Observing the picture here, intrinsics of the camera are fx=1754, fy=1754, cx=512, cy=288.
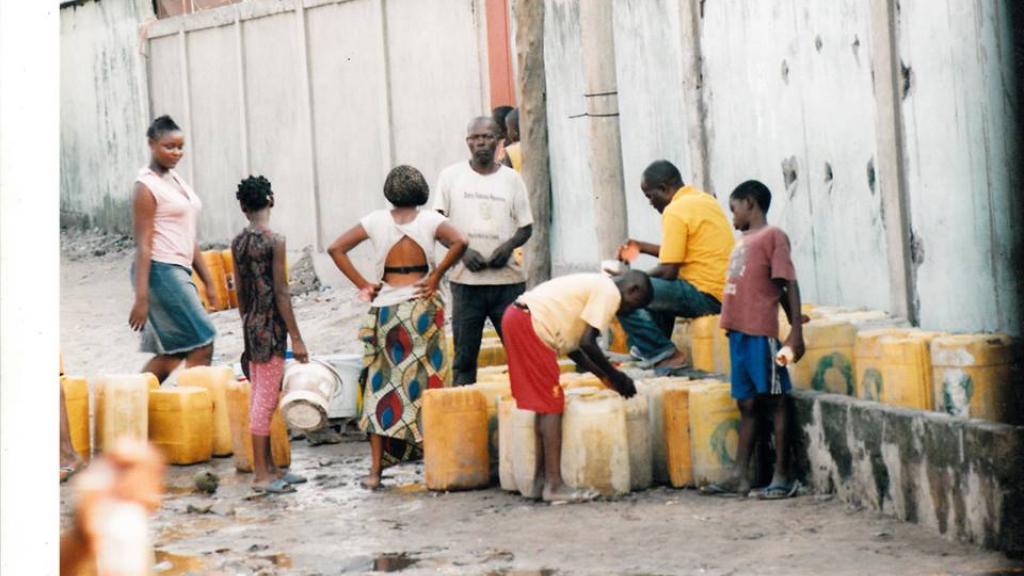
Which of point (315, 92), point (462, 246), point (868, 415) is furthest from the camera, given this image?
point (315, 92)

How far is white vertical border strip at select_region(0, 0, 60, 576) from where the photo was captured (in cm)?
301

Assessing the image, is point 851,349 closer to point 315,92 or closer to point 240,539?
point 240,539

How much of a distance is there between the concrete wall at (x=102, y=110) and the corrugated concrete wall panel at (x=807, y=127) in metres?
12.0

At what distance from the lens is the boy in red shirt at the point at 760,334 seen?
25.9 feet

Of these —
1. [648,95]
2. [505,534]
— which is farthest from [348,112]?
[505,534]

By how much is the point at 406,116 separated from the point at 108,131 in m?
7.49

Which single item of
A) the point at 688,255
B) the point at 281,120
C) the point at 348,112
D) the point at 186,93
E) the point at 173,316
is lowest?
the point at 173,316

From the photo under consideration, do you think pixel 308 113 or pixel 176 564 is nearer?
pixel 176 564

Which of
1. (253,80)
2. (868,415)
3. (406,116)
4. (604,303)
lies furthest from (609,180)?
(253,80)

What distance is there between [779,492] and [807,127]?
7.79 ft

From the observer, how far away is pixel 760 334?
791 centimetres

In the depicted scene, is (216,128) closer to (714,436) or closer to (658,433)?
(658,433)

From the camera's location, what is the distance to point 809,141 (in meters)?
9.45

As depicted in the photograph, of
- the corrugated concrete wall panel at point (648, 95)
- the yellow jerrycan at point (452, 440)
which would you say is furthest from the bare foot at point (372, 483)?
the corrugated concrete wall panel at point (648, 95)
